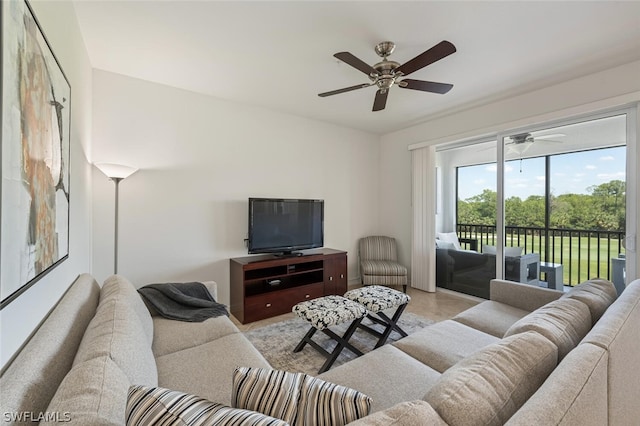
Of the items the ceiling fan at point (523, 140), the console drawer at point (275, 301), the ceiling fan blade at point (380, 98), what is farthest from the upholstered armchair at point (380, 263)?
the ceiling fan blade at point (380, 98)

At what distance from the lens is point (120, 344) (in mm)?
1141

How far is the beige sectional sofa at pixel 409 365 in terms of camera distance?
84cm

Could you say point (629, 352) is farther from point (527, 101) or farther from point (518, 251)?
point (527, 101)

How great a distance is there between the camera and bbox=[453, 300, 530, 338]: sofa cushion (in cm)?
199

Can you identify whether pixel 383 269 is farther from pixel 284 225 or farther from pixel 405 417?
pixel 405 417

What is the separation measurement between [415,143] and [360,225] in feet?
4.86

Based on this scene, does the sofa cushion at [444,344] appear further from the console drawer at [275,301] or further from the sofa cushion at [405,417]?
the console drawer at [275,301]

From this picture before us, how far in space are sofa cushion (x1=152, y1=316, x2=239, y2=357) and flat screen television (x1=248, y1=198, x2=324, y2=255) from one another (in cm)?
132

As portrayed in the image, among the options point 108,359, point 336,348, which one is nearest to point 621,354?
point 336,348

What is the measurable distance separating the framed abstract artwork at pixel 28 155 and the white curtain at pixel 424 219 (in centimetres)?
387

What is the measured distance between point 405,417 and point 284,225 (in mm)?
2868

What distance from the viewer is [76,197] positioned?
1.94 metres

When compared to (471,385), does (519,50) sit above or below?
above

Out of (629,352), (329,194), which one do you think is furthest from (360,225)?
(629,352)
